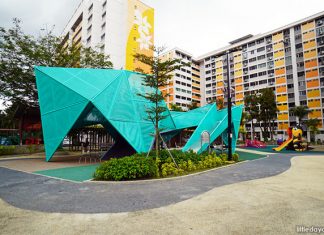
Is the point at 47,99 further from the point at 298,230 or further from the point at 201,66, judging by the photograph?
→ the point at 201,66

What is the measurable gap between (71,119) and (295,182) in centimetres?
1376

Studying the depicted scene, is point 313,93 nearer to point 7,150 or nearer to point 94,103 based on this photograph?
point 94,103

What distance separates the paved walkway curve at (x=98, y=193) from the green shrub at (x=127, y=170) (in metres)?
0.58

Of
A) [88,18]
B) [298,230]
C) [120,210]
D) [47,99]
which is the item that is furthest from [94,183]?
[88,18]

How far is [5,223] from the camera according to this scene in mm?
4555

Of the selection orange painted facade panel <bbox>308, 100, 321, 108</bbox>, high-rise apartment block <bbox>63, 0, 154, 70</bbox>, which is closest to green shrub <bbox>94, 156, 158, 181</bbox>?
high-rise apartment block <bbox>63, 0, 154, 70</bbox>

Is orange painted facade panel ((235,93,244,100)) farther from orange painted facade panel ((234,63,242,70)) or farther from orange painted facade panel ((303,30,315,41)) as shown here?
orange painted facade panel ((303,30,315,41))

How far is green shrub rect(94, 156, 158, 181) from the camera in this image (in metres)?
8.62

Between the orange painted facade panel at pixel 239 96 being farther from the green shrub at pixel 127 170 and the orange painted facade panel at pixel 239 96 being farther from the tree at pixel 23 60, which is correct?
the green shrub at pixel 127 170

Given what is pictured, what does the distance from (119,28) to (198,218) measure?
57.9 metres

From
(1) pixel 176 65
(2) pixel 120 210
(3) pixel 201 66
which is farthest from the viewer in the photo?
(3) pixel 201 66

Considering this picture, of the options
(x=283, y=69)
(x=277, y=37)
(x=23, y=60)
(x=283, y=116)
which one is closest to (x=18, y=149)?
(x=23, y=60)

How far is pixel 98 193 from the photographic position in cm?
692

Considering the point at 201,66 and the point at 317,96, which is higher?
the point at 201,66
